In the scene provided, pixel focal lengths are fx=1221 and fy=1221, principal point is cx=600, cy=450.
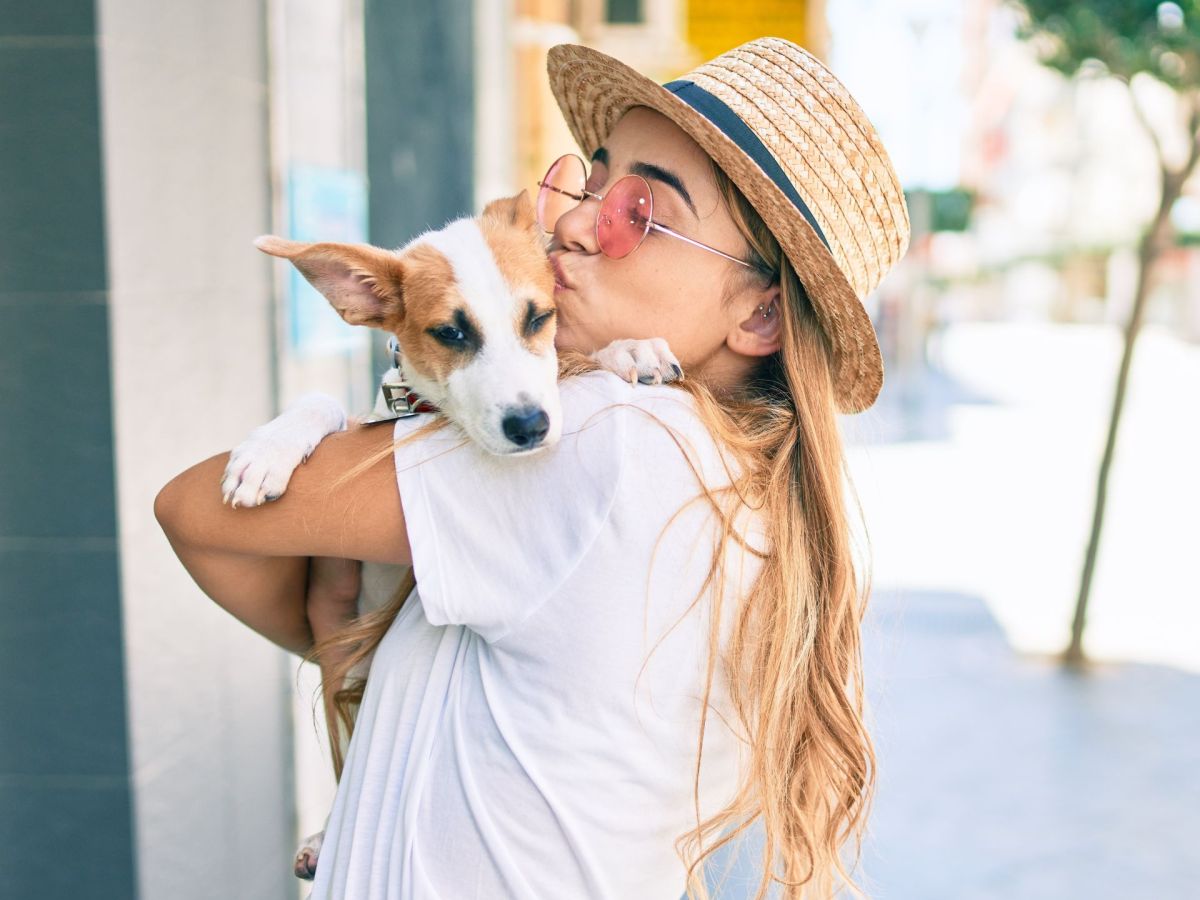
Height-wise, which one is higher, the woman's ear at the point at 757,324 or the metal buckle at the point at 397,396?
the woman's ear at the point at 757,324

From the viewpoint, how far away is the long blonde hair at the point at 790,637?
1474 millimetres

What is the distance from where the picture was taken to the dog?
5.37 feet

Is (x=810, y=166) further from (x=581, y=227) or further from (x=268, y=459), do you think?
(x=268, y=459)

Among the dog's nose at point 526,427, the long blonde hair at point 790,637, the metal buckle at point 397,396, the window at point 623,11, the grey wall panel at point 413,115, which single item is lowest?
the long blonde hair at point 790,637

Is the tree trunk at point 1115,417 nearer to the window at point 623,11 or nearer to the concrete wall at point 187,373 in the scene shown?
the concrete wall at point 187,373

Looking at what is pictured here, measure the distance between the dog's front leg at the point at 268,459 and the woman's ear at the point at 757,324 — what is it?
0.61m

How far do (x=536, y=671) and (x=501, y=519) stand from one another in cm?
17

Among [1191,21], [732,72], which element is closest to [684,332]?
[732,72]

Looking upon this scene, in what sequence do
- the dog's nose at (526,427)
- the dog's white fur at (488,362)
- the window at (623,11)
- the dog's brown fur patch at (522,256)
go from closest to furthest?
the dog's nose at (526,427)
the dog's white fur at (488,362)
the dog's brown fur patch at (522,256)
the window at (623,11)

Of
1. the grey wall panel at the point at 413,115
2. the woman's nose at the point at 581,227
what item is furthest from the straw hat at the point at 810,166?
the grey wall panel at the point at 413,115

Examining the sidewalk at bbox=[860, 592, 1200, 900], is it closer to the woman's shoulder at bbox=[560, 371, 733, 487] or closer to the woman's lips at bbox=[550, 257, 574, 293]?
the woman's lips at bbox=[550, 257, 574, 293]

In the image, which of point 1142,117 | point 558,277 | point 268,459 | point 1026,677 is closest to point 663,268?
point 558,277

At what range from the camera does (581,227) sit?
173 centimetres

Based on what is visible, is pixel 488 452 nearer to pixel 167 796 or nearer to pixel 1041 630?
pixel 167 796
